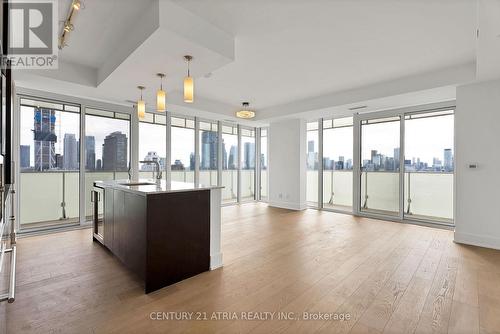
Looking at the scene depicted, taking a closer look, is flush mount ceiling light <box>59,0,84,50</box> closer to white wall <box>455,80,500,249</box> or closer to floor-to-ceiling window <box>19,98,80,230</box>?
floor-to-ceiling window <box>19,98,80,230</box>

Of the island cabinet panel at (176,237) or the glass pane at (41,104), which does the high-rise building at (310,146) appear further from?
the glass pane at (41,104)

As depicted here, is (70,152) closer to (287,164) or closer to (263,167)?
(287,164)

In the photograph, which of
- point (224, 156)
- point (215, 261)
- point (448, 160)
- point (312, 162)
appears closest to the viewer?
point (215, 261)

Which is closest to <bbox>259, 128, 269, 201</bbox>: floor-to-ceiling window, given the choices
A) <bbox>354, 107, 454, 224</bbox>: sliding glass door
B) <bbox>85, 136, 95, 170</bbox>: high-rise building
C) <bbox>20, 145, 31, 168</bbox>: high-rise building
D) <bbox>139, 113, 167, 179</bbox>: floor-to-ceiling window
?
<bbox>354, 107, 454, 224</bbox>: sliding glass door

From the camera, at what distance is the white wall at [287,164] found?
6.55m

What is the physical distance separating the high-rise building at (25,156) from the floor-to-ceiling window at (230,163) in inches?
171

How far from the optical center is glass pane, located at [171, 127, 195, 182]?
6020 mm

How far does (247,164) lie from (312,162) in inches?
86.5

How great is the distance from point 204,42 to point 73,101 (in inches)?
140

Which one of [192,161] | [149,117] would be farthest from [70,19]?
[192,161]

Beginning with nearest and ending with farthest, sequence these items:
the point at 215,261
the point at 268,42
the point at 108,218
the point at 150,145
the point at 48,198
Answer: the point at 215,261 < the point at 268,42 < the point at 108,218 < the point at 48,198 < the point at 150,145

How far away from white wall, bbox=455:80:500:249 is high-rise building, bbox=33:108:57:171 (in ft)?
23.0

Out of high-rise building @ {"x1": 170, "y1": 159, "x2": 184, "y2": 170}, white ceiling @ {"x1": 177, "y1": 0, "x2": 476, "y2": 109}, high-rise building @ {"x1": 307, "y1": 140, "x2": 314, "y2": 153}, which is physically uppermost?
white ceiling @ {"x1": 177, "y1": 0, "x2": 476, "y2": 109}

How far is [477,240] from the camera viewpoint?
365 centimetres
